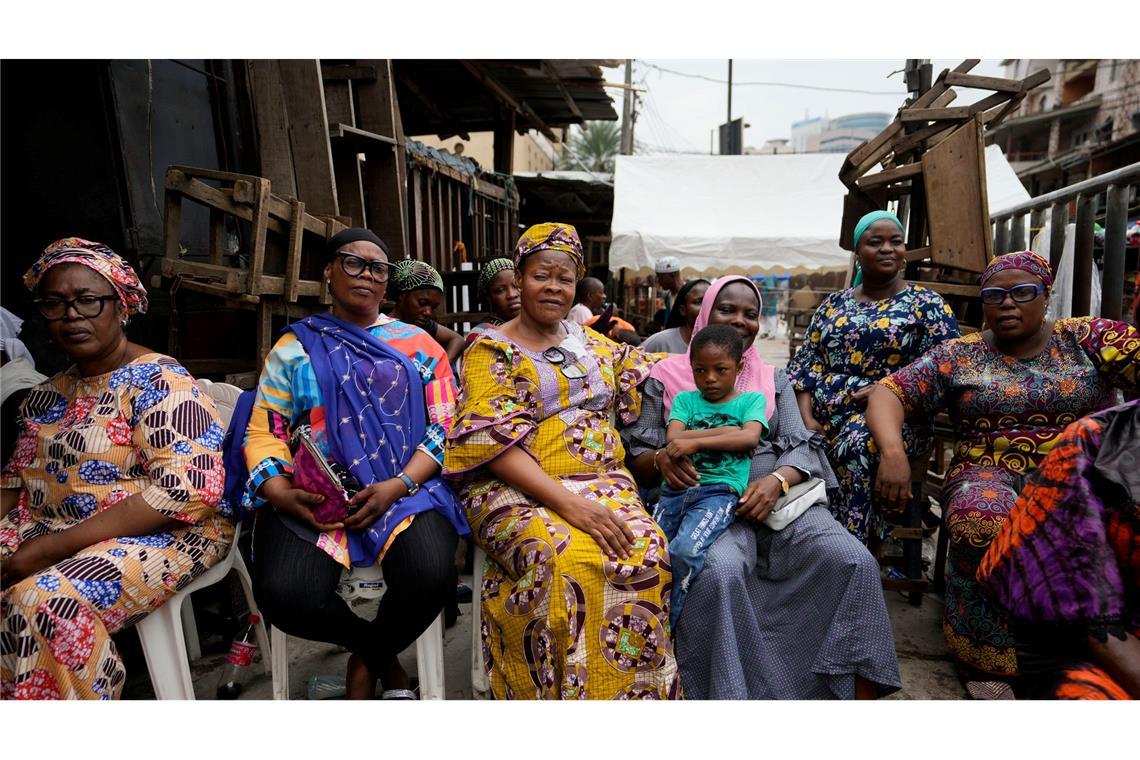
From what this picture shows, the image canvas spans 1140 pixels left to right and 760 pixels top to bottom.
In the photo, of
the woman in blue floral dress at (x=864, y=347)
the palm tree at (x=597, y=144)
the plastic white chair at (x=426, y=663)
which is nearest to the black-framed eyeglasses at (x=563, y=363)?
the plastic white chair at (x=426, y=663)

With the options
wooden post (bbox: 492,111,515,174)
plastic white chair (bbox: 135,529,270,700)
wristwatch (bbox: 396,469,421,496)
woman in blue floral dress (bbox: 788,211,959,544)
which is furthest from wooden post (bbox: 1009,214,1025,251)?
wooden post (bbox: 492,111,515,174)

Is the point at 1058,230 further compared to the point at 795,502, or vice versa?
the point at 1058,230

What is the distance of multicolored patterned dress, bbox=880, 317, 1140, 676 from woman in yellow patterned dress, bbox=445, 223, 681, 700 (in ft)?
4.14

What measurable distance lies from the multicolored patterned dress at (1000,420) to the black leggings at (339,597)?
1.98 metres

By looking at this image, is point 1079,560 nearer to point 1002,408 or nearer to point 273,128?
point 1002,408

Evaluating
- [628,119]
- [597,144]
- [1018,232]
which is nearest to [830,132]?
[597,144]

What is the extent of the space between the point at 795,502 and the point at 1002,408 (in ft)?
3.28

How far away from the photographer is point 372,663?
236cm

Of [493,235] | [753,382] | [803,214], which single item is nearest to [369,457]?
[753,382]

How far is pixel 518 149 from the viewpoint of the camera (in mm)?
23703

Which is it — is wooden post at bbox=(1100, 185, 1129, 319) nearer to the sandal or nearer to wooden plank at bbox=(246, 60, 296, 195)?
the sandal

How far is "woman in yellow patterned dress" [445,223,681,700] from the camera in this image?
7.07 feet

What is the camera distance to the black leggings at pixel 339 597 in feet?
7.29

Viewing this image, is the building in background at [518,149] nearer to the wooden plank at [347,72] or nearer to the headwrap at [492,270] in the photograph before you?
the wooden plank at [347,72]
